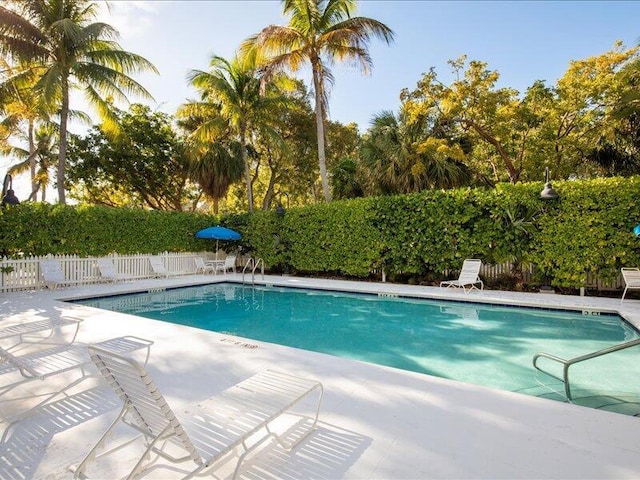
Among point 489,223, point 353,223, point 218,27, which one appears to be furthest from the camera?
point 353,223

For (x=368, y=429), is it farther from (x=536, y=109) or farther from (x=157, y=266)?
(x=536, y=109)

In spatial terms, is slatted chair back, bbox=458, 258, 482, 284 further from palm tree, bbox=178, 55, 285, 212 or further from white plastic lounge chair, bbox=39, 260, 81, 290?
white plastic lounge chair, bbox=39, 260, 81, 290

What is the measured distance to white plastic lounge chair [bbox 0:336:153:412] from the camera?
3.65m

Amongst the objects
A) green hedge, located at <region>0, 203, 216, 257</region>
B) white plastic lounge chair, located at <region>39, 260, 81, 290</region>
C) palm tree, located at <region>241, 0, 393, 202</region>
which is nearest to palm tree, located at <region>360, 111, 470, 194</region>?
palm tree, located at <region>241, 0, 393, 202</region>

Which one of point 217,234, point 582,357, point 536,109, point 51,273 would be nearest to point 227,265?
point 217,234

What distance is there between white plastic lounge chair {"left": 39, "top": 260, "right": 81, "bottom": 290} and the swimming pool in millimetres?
2028

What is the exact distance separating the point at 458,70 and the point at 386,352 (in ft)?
44.7

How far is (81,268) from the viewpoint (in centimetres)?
1305

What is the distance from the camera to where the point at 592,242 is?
10.2m

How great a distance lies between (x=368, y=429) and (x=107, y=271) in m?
12.9

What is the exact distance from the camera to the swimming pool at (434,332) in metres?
A: 5.03

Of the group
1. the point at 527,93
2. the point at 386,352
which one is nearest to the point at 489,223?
the point at 386,352

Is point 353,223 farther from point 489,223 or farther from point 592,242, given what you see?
point 592,242

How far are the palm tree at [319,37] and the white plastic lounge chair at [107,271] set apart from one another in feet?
28.7
